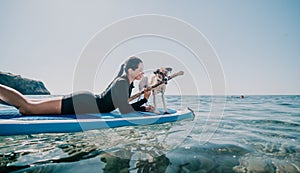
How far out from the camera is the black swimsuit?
4094 mm

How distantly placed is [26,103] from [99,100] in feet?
5.18

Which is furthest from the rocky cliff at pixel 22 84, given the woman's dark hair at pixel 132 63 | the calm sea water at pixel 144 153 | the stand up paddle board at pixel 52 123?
the calm sea water at pixel 144 153

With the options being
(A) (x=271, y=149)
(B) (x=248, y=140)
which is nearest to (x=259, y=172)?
(A) (x=271, y=149)

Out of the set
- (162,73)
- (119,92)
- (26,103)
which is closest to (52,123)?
(26,103)

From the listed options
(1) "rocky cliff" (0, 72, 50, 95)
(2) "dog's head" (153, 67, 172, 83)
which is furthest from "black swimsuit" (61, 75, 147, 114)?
(1) "rocky cliff" (0, 72, 50, 95)

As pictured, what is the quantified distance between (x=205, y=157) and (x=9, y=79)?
91.4 metres

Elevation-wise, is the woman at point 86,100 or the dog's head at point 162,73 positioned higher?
the dog's head at point 162,73

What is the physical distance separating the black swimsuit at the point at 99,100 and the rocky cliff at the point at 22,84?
84387 mm

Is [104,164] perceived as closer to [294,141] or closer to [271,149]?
[271,149]

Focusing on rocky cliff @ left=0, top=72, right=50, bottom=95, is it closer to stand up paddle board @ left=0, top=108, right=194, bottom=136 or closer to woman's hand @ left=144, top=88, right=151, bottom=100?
woman's hand @ left=144, top=88, right=151, bottom=100

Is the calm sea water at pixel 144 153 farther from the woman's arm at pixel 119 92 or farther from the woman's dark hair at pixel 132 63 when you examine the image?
the woman's dark hair at pixel 132 63

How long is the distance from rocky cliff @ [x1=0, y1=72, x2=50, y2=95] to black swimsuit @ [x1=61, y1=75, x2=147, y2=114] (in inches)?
3322

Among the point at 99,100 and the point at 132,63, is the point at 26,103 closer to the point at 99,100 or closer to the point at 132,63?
the point at 99,100

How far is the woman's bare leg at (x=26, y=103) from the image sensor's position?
3394 millimetres
